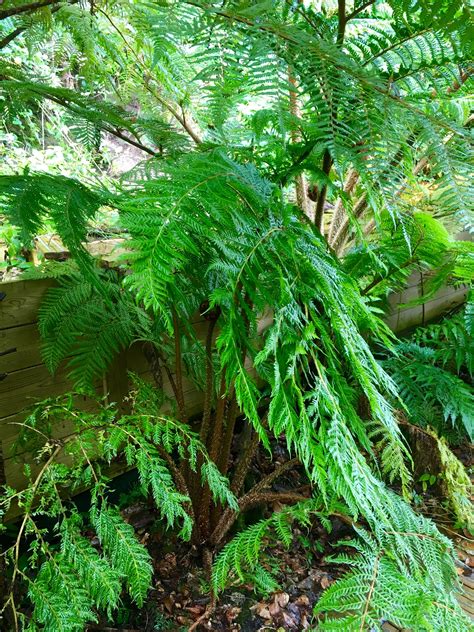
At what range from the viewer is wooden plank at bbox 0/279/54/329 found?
112cm

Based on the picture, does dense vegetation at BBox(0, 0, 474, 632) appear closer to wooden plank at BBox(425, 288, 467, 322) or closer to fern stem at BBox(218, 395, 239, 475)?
fern stem at BBox(218, 395, 239, 475)

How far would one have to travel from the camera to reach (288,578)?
1.32 m

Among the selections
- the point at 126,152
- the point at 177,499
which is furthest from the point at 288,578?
the point at 126,152

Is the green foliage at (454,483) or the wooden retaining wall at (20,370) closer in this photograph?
the wooden retaining wall at (20,370)

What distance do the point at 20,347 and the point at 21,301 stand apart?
124 millimetres

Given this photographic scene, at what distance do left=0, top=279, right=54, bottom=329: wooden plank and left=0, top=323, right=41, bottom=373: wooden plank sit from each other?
0.06 feet

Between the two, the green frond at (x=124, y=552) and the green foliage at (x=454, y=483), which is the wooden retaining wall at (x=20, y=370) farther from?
the green foliage at (x=454, y=483)

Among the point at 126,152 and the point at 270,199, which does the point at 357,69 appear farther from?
the point at 126,152

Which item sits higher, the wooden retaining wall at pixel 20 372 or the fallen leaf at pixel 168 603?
the wooden retaining wall at pixel 20 372

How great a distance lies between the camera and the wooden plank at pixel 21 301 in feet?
3.69

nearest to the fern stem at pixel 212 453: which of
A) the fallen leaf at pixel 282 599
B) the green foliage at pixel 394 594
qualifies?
the fallen leaf at pixel 282 599

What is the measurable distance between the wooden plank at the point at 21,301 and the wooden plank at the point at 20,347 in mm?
18

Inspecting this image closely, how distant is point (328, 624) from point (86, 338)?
84cm

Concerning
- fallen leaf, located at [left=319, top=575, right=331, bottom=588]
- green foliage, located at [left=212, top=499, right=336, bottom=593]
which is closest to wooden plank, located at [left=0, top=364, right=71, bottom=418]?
green foliage, located at [left=212, top=499, right=336, bottom=593]
